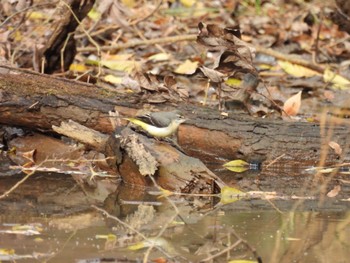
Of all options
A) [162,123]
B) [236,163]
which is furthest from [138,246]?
[236,163]

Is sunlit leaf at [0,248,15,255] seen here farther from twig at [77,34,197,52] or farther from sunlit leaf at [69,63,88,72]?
twig at [77,34,197,52]

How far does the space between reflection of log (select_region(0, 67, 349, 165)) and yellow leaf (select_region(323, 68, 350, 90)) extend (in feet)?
8.47

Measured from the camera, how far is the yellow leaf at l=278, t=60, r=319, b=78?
9227mm

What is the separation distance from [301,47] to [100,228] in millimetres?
6095

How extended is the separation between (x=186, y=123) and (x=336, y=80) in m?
3.16

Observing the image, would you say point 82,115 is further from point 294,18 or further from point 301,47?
point 294,18

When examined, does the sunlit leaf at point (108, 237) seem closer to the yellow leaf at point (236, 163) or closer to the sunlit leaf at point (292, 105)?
the yellow leaf at point (236, 163)

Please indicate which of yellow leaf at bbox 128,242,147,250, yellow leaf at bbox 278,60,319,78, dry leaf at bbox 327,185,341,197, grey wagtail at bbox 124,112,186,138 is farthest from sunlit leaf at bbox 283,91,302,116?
yellow leaf at bbox 128,242,147,250

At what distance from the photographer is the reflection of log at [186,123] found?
6.23 metres

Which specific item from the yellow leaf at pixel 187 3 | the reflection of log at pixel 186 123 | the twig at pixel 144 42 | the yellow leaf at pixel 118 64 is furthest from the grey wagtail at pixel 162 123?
the yellow leaf at pixel 187 3

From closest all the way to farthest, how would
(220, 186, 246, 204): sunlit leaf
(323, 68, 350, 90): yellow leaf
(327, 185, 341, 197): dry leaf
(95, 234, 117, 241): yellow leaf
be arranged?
(95, 234, 117, 241): yellow leaf < (220, 186, 246, 204): sunlit leaf < (327, 185, 341, 197): dry leaf < (323, 68, 350, 90): yellow leaf

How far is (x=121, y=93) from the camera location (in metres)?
6.42

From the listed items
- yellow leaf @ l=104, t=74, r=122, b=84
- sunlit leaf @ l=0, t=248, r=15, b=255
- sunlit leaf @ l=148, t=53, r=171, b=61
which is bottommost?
sunlit leaf @ l=148, t=53, r=171, b=61

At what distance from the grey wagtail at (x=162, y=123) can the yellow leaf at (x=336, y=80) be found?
131 inches
